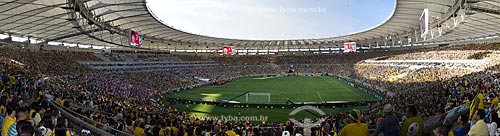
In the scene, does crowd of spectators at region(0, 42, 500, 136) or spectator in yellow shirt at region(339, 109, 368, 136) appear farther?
crowd of spectators at region(0, 42, 500, 136)

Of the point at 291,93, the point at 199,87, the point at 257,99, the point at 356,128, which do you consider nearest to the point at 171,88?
the point at 199,87

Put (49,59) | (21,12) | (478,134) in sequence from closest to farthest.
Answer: (478,134)
(21,12)
(49,59)

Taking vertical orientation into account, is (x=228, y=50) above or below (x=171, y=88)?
above

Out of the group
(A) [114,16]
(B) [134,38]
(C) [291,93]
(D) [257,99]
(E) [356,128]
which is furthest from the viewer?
(C) [291,93]

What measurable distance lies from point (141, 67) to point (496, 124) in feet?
173

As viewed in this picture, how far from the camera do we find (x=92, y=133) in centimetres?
909

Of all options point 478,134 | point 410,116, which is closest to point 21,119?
point 410,116

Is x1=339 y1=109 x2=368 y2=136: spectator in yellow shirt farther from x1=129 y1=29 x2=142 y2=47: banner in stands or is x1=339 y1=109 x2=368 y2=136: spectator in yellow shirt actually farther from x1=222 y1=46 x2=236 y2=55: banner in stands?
x1=222 y1=46 x2=236 y2=55: banner in stands

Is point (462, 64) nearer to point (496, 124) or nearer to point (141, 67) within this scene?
point (496, 124)

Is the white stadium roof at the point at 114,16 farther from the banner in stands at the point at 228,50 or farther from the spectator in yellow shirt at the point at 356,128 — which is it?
the spectator in yellow shirt at the point at 356,128

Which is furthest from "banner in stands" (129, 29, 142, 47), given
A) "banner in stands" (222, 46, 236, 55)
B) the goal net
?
"banner in stands" (222, 46, 236, 55)

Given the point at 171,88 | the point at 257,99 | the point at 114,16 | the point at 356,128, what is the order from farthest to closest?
the point at 171,88
the point at 257,99
the point at 114,16
the point at 356,128

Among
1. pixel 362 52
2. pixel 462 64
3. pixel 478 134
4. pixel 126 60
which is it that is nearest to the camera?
pixel 478 134

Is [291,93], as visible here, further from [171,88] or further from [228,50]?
[228,50]
